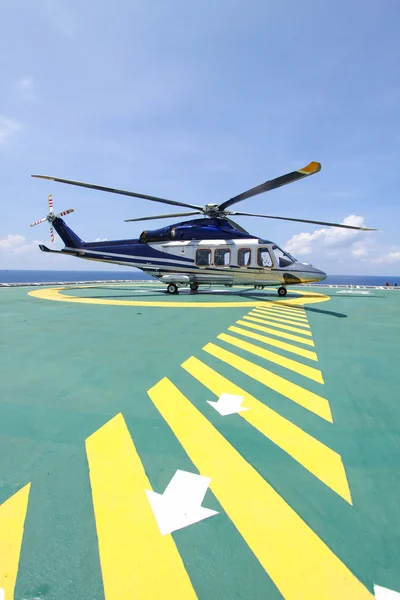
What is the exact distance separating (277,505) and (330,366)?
138 inches

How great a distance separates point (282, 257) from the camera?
51.5 feet

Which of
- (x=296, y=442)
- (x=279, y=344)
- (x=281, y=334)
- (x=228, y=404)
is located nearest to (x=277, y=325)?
(x=281, y=334)

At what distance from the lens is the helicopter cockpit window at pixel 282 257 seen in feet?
51.2

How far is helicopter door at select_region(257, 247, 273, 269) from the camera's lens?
15617 millimetres

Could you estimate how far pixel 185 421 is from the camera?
131 inches

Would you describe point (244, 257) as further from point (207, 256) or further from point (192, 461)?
point (192, 461)

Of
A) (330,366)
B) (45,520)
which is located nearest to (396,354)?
(330,366)

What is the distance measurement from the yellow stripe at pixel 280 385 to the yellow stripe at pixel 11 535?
307cm

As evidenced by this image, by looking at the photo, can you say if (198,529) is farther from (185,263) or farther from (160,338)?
(185,263)

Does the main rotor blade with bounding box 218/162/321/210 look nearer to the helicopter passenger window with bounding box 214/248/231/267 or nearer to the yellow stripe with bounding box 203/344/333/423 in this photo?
the helicopter passenger window with bounding box 214/248/231/267

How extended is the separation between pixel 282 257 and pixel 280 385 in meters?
12.4

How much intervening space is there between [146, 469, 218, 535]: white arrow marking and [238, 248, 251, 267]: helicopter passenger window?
14056 millimetres

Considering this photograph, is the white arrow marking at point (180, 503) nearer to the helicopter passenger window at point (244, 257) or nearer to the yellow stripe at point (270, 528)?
the yellow stripe at point (270, 528)

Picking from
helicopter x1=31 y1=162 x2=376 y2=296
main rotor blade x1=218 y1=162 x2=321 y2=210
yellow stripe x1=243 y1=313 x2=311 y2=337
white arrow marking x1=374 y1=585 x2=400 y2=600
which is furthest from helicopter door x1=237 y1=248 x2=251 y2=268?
white arrow marking x1=374 y1=585 x2=400 y2=600
